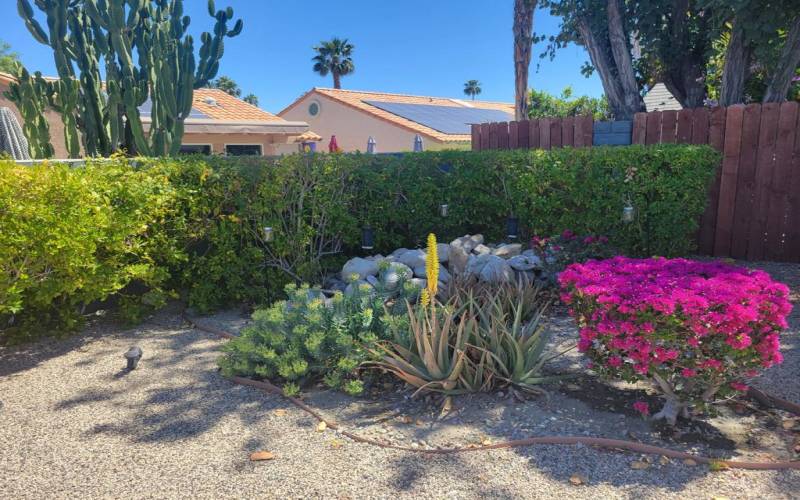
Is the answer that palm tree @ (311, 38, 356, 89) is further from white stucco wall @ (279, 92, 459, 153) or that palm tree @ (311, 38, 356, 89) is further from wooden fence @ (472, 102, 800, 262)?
wooden fence @ (472, 102, 800, 262)

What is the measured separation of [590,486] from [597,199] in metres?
4.17

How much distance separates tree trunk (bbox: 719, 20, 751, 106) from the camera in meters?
8.07

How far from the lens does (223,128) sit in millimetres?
15195

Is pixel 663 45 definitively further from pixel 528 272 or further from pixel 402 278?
pixel 402 278

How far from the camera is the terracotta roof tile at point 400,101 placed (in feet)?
75.7

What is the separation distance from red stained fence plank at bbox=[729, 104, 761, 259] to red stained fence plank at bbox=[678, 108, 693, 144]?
624mm

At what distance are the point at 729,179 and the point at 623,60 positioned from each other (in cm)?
327

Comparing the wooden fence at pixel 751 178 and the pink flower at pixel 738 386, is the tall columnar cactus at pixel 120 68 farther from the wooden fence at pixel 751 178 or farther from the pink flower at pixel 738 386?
the pink flower at pixel 738 386

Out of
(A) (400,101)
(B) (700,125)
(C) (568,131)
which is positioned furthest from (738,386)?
(A) (400,101)

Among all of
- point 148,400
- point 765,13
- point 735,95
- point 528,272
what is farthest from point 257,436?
point 735,95

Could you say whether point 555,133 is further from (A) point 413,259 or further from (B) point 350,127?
(B) point 350,127

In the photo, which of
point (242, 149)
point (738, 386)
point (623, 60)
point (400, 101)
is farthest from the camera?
point (400, 101)

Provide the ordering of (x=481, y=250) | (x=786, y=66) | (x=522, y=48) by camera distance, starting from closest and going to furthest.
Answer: (x=481, y=250) → (x=786, y=66) → (x=522, y=48)

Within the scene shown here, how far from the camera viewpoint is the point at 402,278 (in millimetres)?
4430
